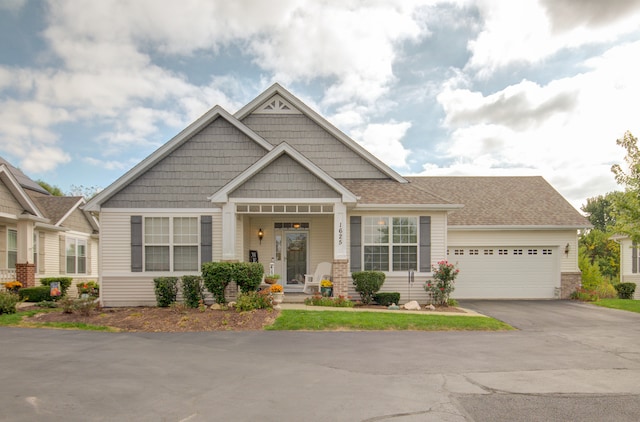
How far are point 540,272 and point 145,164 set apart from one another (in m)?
16.0

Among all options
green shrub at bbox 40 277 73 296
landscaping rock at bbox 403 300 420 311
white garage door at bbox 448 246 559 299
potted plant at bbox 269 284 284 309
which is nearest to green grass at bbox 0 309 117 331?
potted plant at bbox 269 284 284 309

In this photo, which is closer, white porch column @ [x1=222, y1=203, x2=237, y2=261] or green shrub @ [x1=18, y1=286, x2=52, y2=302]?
white porch column @ [x1=222, y1=203, x2=237, y2=261]

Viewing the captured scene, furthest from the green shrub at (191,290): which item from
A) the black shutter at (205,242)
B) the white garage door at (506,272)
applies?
the white garage door at (506,272)

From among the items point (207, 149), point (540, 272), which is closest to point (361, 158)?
point (207, 149)

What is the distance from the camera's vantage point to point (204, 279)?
12680 mm

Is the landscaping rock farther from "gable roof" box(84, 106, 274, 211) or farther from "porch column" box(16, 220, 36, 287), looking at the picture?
"porch column" box(16, 220, 36, 287)

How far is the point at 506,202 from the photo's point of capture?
785 inches

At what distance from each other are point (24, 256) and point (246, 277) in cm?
1103

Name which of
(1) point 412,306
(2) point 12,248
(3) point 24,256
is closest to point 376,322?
(1) point 412,306

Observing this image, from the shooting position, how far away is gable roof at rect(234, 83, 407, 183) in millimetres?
16453

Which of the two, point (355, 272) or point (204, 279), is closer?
point (204, 279)

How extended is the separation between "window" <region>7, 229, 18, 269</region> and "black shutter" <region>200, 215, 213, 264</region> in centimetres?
929

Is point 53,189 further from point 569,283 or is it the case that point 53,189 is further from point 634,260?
point 634,260

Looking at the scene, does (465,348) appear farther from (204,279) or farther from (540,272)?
(540,272)
